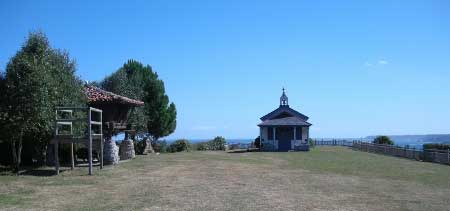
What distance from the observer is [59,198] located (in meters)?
14.5

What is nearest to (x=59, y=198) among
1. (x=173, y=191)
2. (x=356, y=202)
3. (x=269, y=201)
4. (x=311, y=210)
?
(x=173, y=191)

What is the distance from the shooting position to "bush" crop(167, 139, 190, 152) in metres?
50.0

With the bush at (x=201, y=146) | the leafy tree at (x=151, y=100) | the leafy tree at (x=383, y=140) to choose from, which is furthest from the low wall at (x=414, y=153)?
the leafy tree at (x=151, y=100)

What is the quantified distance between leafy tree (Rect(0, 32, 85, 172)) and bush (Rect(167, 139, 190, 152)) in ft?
83.8

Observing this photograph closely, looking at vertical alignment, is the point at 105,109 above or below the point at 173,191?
above

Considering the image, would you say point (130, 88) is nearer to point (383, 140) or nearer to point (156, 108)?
point (156, 108)

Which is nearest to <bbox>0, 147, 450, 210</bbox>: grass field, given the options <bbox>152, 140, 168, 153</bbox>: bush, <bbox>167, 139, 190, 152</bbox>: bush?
<bbox>152, 140, 168, 153</bbox>: bush

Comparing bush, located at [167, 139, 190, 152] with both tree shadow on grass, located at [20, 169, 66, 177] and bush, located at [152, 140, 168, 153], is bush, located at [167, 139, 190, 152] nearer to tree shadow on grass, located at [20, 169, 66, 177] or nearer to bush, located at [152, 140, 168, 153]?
bush, located at [152, 140, 168, 153]

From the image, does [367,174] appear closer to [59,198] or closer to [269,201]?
[269,201]

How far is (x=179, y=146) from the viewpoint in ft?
165

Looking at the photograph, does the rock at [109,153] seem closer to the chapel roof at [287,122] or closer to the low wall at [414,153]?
the low wall at [414,153]

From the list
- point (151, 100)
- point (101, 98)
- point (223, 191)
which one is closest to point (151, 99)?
point (151, 100)

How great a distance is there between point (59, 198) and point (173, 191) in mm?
3607

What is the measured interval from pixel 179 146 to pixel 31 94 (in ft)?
96.9
